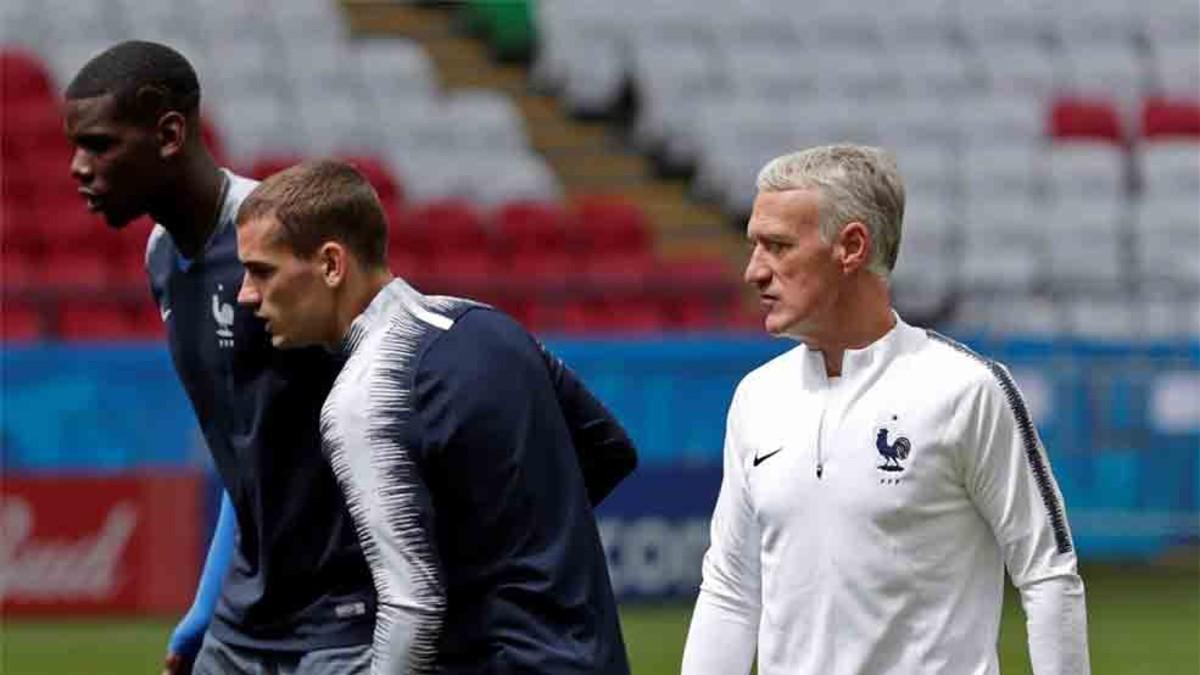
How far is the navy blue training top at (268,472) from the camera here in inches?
→ 197

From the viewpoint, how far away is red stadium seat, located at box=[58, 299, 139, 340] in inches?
680

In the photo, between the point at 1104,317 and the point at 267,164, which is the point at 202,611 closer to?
the point at 1104,317

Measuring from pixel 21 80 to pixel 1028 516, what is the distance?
56.6 ft

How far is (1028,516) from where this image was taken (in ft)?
15.0

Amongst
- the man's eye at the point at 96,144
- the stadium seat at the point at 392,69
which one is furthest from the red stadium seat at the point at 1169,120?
the man's eye at the point at 96,144

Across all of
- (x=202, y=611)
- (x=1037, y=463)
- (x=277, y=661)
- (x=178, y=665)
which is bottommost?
(x=178, y=665)

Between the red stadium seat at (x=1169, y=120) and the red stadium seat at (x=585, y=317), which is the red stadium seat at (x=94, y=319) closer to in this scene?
the red stadium seat at (x=585, y=317)

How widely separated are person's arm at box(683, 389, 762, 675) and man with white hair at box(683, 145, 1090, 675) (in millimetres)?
68

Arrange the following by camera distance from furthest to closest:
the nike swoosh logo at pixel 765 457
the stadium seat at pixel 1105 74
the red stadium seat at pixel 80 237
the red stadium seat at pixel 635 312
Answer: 1. the stadium seat at pixel 1105 74
2. the red stadium seat at pixel 80 237
3. the red stadium seat at pixel 635 312
4. the nike swoosh logo at pixel 765 457

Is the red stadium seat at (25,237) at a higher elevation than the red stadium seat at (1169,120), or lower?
lower

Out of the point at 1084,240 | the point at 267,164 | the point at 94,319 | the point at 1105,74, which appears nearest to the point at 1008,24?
the point at 1105,74

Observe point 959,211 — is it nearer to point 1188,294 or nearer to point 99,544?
point 1188,294

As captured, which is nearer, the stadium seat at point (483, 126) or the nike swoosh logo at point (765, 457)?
the nike swoosh logo at point (765, 457)

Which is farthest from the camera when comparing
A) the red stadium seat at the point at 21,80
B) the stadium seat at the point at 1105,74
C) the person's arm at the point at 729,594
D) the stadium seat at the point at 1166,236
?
the stadium seat at the point at 1105,74
